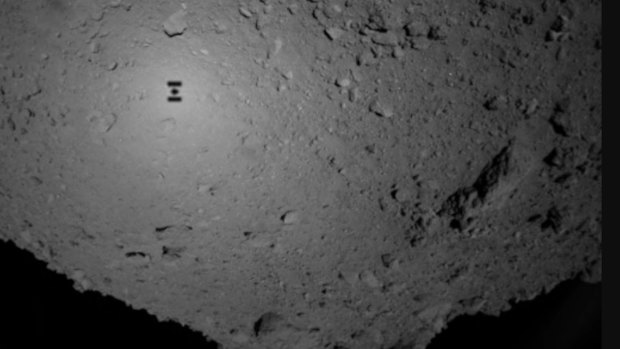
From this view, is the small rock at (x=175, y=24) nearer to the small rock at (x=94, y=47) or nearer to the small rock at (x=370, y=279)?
the small rock at (x=94, y=47)

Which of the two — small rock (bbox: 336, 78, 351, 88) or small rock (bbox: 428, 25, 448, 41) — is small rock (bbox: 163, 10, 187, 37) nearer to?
small rock (bbox: 336, 78, 351, 88)

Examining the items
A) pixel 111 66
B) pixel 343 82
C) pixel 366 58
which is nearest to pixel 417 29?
pixel 366 58

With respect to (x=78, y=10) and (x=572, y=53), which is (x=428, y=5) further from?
(x=78, y=10)

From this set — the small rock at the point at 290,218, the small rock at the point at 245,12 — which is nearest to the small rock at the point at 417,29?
the small rock at the point at 245,12

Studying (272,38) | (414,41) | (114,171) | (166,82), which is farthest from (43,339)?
(414,41)

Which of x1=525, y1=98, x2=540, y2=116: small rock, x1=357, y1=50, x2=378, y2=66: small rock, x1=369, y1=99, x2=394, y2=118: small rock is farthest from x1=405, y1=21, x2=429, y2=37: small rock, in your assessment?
x1=525, y1=98, x2=540, y2=116: small rock

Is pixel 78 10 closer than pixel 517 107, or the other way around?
pixel 517 107

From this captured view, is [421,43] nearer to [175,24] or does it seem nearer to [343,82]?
[343,82]
